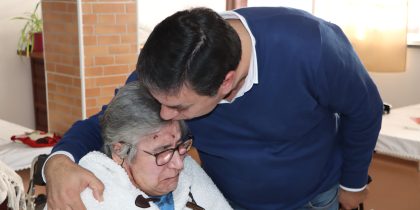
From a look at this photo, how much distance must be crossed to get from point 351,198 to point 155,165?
675 millimetres

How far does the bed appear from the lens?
297 cm

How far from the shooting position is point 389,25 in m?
4.22

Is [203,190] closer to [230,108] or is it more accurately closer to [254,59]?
[230,108]

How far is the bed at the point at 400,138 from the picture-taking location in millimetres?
2973

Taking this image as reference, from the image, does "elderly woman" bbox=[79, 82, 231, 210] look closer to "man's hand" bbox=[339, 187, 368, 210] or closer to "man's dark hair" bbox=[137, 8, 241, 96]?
"man's dark hair" bbox=[137, 8, 241, 96]

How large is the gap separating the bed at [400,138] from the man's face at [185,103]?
2051mm

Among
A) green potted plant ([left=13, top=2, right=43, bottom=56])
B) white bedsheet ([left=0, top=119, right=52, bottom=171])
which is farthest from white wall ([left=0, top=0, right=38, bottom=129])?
white bedsheet ([left=0, top=119, right=52, bottom=171])

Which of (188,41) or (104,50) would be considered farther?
(104,50)

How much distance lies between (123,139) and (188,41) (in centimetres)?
43

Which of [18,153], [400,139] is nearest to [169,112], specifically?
[18,153]

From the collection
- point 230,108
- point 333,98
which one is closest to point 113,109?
point 230,108

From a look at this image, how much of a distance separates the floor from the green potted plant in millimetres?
2121

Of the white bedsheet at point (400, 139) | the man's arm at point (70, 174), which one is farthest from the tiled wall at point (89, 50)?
the man's arm at point (70, 174)

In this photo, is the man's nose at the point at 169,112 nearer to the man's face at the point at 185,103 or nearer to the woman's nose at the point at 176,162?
the man's face at the point at 185,103
